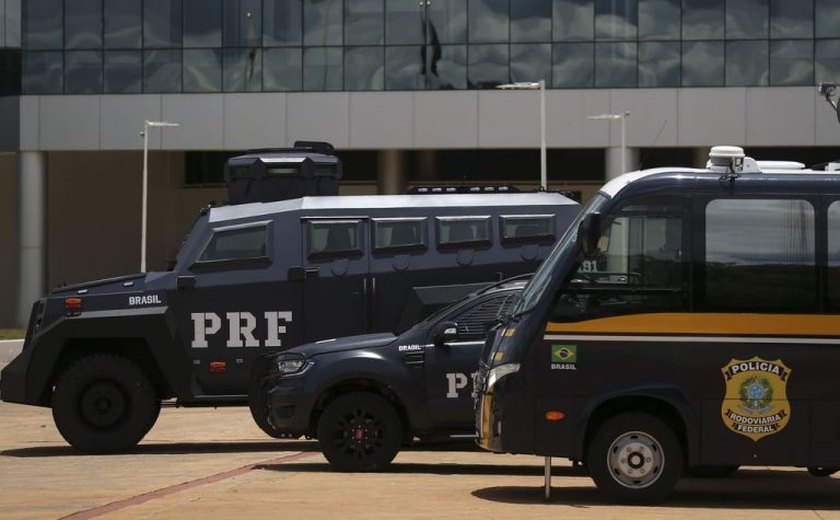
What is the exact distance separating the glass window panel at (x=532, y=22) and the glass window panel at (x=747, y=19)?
5.84 m

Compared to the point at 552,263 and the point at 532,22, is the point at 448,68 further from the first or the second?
the point at 552,263

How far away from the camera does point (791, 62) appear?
56250mm

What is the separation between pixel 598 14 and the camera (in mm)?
57188

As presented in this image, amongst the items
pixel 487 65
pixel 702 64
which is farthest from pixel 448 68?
pixel 702 64

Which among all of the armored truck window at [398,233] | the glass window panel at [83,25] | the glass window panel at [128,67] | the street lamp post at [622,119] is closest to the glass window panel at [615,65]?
the street lamp post at [622,119]

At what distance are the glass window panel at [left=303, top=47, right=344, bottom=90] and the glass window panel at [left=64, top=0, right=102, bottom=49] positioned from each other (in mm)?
7192

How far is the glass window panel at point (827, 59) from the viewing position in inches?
2200

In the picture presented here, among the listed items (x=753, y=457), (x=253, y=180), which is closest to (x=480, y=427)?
(x=753, y=457)

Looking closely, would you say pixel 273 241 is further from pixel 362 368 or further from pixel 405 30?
pixel 405 30

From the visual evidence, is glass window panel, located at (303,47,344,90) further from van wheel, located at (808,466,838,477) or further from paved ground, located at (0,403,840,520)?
van wheel, located at (808,466,838,477)

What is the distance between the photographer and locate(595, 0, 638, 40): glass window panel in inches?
2238

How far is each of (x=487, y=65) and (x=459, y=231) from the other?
3852cm

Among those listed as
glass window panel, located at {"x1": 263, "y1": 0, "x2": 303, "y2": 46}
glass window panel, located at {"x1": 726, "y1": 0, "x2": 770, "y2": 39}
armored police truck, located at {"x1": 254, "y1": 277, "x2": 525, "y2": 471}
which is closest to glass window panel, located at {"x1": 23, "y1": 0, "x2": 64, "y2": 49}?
glass window panel, located at {"x1": 263, "y1": 0, "x2": 303, "y2": 46}

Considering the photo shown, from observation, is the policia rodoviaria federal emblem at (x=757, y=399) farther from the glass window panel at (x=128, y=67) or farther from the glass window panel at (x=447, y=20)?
the glass window panel at (x=128, y=67)
